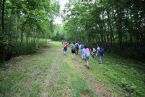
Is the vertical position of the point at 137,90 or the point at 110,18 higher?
the point at 110,18

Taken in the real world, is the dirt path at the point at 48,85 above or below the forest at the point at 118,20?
below

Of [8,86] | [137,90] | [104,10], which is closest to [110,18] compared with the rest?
[104,10]

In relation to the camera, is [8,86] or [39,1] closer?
[8,86]

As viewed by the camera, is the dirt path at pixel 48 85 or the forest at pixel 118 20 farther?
the forest at pixel 118 20

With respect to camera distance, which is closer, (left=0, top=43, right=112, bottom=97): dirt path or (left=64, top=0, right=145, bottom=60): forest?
(left=0, top=43, right=112, bottom=97): dirt path

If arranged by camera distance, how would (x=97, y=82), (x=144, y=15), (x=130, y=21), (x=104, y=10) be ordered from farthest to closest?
(x=104, y=10) → (x=130, y=21) → (x=144, y=15) → (x=97, y=82)

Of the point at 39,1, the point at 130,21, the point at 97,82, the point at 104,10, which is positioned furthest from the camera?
the point at 104,10

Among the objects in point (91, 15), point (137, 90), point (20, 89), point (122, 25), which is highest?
point (91, 15)

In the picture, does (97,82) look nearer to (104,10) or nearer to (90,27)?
(104,10)

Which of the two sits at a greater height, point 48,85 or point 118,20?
point 118,20

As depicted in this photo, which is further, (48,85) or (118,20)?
(118,20)

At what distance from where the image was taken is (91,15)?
1722 inches

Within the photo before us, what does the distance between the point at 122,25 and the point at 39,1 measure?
66.5 ft

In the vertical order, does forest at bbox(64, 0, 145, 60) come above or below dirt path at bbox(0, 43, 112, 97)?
above
